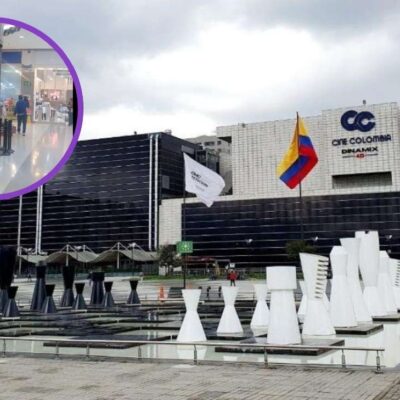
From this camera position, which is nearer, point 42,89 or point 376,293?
point 42,89

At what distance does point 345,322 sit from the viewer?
55.1 feet

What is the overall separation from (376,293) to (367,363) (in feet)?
37.2

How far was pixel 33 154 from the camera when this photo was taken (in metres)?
14.2

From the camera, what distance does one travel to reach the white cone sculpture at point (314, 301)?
49.0 feet

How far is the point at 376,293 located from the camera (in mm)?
21328

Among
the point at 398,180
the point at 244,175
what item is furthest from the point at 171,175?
the point at 398,180

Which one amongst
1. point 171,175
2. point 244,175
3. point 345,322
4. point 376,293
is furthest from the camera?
point 171,175

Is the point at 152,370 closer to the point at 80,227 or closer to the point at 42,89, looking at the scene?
the point at 42,89

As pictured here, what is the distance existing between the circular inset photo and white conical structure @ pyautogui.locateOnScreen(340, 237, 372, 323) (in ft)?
31.9

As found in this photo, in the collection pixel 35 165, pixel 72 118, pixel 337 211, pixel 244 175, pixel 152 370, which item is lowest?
pixel 152 370

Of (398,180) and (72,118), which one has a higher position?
(398,180)

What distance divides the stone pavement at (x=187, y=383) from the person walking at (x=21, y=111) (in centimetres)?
596

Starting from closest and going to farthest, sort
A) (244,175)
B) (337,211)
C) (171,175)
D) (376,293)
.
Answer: (376,293) → (337,211) → (244,175) → (171,175)

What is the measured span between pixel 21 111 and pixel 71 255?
314 feet
